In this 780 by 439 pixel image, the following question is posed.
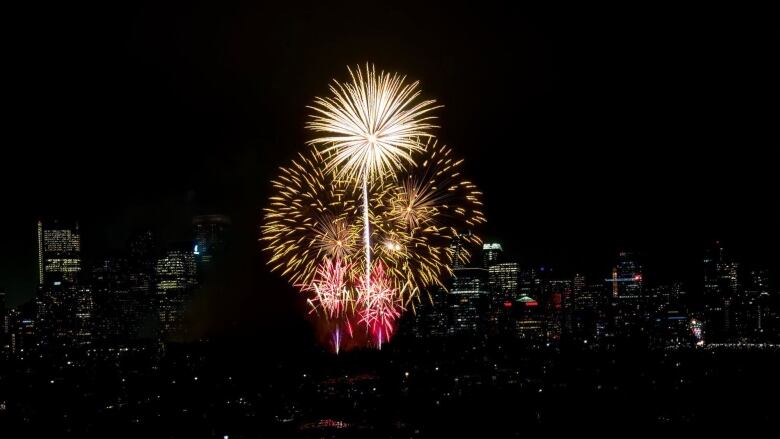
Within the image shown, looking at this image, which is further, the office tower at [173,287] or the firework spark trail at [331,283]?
the office tower at [173,287]

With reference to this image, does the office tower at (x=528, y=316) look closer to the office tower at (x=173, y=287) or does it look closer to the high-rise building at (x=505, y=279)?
the high-rise building at (x=505, y=279)

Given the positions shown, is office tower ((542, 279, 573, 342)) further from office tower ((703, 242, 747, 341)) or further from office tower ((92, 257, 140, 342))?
office tower ((92, 257, 140, 342))

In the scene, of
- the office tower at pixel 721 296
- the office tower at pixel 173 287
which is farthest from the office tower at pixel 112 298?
the office tower at pixel 721 296

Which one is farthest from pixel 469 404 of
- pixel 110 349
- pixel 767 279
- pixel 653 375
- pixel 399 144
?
pixel 767 279

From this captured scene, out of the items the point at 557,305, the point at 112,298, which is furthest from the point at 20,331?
the point at 557,305

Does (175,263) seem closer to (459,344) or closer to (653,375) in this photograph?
(459,344)

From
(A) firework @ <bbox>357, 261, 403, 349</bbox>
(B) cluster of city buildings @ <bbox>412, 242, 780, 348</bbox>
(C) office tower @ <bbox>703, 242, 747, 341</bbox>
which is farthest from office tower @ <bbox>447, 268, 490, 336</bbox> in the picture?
(A) firework @ <bbox>357, 261, 403, 349</bbox>
